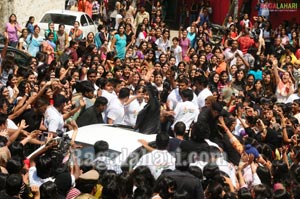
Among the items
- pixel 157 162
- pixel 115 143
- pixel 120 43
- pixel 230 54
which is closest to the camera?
pixel 157 162

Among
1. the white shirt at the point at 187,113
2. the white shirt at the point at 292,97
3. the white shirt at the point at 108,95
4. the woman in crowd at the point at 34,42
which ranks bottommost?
the white shirt at the point at 292,97

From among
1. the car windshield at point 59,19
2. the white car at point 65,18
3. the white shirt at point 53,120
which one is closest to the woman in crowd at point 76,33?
the white car at point 65,18

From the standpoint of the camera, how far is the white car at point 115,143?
10609mm

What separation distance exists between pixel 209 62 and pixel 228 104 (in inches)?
180

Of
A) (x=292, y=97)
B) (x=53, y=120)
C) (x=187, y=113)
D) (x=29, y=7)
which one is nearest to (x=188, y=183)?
(x=53, y=120)

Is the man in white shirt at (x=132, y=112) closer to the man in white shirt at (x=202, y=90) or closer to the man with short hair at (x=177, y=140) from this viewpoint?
the man in white shirt at (x=202, y=90)

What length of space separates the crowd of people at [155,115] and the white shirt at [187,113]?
2 centimetres

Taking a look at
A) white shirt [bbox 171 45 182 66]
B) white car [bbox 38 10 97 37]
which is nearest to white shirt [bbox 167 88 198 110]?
white shirt [bbox 171 45 182 66]

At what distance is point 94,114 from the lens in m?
12.7

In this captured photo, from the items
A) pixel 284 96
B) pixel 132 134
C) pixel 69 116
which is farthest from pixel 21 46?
pixel 132 134

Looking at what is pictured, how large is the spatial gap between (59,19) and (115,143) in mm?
13993

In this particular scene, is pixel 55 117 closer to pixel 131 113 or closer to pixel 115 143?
pixel 115 143

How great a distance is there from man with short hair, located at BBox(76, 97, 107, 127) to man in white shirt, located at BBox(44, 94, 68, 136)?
0.42 metres
